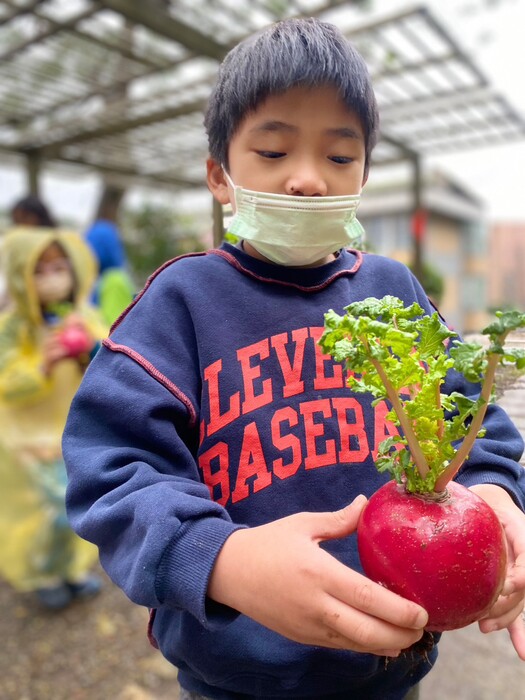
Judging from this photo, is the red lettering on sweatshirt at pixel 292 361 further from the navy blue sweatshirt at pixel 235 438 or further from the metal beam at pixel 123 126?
the metal beam at pixel 123 126

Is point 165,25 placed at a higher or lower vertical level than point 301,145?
higher

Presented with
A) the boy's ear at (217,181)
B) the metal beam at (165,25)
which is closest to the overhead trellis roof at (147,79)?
the metal beam at (165,25)

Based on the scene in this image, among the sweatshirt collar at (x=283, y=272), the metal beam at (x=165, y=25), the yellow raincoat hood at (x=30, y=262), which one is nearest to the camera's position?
the sweatshirt collar at (x=283, y=272)

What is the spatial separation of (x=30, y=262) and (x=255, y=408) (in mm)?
2401

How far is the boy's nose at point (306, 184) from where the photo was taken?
101 centimetres

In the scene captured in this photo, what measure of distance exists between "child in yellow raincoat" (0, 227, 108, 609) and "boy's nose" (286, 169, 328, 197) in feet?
7.50

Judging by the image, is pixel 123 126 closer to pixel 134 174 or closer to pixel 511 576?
pixel 134 174

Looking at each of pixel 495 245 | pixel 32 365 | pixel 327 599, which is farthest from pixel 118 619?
pixel 495 245

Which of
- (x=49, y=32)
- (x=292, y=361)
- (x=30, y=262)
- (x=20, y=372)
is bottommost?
(x=20, y=372)

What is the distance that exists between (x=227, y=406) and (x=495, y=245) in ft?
59.3

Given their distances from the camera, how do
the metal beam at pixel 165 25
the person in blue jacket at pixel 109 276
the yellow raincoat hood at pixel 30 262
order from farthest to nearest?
the person in blue jacket at pixel 109 276 → the metal beam at pixel 165 25 → the yellow raincoat hood at pixel 30 262

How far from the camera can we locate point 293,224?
3.47 ft

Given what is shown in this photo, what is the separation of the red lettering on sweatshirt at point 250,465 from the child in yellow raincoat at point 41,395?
2289mm

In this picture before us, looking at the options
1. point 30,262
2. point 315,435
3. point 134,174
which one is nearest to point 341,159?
point 315,435
